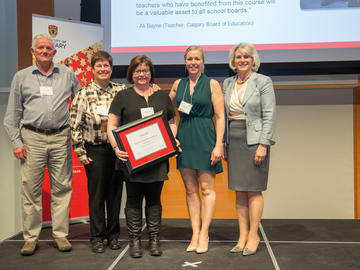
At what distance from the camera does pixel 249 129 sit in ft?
8.50

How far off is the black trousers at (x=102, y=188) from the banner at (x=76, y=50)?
1.01m

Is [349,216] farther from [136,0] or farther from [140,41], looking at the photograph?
[136,0]

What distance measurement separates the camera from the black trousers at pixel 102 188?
264 centimetres

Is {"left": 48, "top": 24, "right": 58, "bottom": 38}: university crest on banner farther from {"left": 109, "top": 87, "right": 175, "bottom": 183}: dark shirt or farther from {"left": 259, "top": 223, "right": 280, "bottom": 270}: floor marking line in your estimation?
{"left": 259, "top": 223, "right": 280, "bottom": 270}: floor marking line

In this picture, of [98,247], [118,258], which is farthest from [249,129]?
[98,247]

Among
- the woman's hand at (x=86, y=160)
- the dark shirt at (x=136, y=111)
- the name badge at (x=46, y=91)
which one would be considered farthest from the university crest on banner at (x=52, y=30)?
the woman's hand at (x=86, y=160)

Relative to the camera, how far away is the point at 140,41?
11.9ft

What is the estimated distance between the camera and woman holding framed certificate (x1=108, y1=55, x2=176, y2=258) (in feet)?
8.21

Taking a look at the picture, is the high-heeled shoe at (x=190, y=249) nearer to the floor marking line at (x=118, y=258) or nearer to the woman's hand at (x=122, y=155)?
the floor marking line at (x=118, y=258)

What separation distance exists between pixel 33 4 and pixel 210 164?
2.52 metres

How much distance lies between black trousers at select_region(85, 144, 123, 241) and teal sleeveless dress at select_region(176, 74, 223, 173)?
0.50m

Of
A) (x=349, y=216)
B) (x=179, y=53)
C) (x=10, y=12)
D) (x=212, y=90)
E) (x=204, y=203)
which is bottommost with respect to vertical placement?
(x=349, y=216)

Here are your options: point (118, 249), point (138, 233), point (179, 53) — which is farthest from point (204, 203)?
point (179, 53)

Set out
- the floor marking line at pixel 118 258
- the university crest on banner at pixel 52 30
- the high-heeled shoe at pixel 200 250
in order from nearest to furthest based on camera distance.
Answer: the floor marking line at pixel 118 258 < the high-heeled shoe at pixel 200 250 < the university crest on banner at pixel 52 30
